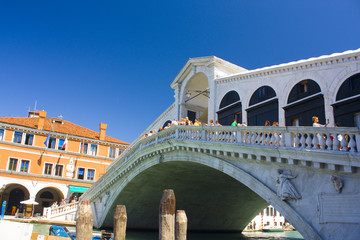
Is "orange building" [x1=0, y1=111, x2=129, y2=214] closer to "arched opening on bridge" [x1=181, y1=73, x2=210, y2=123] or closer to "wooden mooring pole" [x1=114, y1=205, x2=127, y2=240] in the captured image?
"arched opening on bridge" [x1=181, y1=73, x2=210, y2=123]

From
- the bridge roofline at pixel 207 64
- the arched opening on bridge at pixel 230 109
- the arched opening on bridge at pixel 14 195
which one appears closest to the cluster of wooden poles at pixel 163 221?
the arched opening on bridge at pixel 230 109

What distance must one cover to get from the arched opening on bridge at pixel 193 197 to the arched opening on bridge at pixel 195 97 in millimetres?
4086

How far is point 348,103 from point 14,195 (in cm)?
2569

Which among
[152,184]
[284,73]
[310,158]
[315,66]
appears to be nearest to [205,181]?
[152,184]

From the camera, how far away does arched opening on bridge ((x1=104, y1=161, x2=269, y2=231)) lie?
1670cm

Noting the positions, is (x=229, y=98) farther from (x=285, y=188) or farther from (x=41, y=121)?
(x=41, y=121)

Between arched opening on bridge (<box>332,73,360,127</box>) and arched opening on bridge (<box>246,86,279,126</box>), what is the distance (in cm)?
269

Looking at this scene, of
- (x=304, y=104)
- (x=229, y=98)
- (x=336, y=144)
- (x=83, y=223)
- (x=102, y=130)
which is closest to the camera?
(x=83, y=223)

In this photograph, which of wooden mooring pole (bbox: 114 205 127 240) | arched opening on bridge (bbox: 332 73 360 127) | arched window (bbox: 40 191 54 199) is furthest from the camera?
arched window (bbox: 40 191 54 199)

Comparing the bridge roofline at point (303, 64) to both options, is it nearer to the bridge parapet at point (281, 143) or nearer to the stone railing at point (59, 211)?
the bridge parapet at point (281, 143)

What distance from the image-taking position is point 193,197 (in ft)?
66.8

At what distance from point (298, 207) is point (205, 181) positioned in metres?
9.52

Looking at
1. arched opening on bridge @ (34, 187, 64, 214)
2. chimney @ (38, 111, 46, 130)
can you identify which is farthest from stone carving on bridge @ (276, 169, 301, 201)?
chimney @ (38, 111, 46, 130)

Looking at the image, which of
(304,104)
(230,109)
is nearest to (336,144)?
(304,104)
